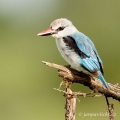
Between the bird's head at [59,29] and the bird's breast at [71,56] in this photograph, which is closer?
the bird's breast at [71,56]

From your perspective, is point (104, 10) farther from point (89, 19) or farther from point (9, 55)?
point (9, 55)

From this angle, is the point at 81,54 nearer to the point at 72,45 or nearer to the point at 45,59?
the point at 72,45

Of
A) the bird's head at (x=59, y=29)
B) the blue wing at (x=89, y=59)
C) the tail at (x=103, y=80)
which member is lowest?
the tail at (x=103, y=80)

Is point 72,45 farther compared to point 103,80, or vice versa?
point 72,45

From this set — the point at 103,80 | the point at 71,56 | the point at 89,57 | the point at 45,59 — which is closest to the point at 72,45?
the point at 71,56

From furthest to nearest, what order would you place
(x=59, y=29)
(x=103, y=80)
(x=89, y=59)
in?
(x=59, y=29) < (x=89, y=59) < (x=103, y=80)

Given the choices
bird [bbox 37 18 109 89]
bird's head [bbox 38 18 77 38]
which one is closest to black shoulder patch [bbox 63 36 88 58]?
bird [bbox 37 18 109 89]

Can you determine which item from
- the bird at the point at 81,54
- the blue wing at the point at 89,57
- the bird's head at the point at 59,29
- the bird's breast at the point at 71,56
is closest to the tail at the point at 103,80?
the bird at the point at 81,54

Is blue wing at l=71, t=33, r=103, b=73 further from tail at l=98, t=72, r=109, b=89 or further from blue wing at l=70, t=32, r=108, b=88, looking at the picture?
tail at l=98, t=72, r=109, b=89

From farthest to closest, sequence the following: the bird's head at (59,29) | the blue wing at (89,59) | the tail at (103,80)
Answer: the bird's head at (59,29)
the blue wing at (89,59)
the tail at (103,80)

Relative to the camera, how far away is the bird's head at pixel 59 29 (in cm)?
629

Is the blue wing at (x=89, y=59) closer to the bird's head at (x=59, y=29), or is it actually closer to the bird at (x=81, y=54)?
the bird at (x=81, y=54)

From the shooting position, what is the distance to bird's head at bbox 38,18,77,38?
6289 millimetres

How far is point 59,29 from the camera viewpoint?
6.35 m
